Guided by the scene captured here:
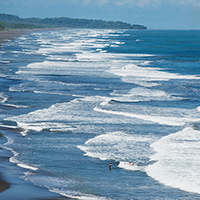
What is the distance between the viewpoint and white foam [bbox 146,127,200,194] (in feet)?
53.1

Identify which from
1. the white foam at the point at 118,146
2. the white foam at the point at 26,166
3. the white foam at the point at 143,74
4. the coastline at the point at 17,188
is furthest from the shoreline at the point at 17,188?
the white foam at the point at 143,74

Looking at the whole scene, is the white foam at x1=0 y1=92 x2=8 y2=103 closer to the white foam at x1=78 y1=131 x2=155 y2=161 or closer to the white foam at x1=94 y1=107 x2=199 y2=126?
the white foam at x1=94 y1=107 x2=199 y2=126

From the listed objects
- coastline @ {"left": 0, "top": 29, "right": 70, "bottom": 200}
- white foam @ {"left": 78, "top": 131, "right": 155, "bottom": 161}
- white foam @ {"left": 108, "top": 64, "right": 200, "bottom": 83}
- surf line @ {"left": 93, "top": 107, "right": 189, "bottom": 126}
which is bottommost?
coastline @ {"left": 0, "top": 29, "right": 70, "bottom": 200}

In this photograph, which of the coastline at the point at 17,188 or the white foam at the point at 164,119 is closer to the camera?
the coastline at the point at 17,188

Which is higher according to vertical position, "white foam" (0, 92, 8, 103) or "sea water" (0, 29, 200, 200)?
"white foam" (0, 92, 8, 103)

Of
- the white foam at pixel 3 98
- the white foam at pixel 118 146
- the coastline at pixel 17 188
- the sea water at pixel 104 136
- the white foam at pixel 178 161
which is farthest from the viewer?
the white foam at pixel 3 98

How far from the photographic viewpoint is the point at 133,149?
20.3 metres

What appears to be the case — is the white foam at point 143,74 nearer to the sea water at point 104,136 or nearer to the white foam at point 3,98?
the sea water at point 104,136

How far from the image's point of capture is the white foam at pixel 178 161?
16.2 m

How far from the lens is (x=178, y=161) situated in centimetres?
1853

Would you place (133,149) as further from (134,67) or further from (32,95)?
(134,67)

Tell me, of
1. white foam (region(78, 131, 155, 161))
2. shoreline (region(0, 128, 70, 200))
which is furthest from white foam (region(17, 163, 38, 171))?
white foam (region(78, 131, 155, 161))

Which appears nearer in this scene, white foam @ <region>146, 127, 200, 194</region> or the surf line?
white foam @ <region>146, 127, 200, 194</region>

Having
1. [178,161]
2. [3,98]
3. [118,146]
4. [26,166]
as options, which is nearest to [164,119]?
[118,146]
